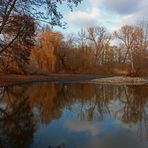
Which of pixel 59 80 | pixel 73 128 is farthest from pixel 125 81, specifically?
pixel 73 128

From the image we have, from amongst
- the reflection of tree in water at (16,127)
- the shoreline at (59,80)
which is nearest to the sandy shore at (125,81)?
the shoreline at (59,80)

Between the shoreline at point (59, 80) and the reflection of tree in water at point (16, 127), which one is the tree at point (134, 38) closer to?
the shoreline at point (59, 80)

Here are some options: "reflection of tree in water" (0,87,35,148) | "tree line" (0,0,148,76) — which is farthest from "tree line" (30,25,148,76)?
"reflection of tree in water" (0,87,35,148)

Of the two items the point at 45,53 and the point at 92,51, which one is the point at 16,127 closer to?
the point at 45,53

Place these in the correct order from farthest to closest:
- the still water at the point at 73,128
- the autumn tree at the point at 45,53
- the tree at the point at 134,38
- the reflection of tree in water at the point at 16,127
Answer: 1. the tree at the point at 134,38
2. the autumn tree at the point at 45,53
3. the reflection of tree in water at the point at 16,127
4. the still water at the point at 73,128

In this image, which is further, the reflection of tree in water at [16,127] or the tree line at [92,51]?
the tree line at [92,51]

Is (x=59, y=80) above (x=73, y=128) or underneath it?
underneath

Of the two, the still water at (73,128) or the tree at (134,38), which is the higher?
the tree at (134,38)

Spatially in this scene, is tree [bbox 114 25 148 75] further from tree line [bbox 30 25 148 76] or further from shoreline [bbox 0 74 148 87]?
shoreline [bbox 0 74 148 87]

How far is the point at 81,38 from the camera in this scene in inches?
4286

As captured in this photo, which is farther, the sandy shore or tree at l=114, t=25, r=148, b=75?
tree at l=114, t=25, r=148, b=75

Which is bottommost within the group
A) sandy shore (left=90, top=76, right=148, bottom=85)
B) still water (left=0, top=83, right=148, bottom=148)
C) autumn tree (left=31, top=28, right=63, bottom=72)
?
sandy shore (left=90, top=76, right=148, bottom=85)

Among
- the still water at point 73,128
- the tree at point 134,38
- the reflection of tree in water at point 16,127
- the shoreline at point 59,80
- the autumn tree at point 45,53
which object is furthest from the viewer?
the tree at point 134,38

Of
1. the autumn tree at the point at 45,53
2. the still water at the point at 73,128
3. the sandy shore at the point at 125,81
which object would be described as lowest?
the sandy shore at the point at 125,81
